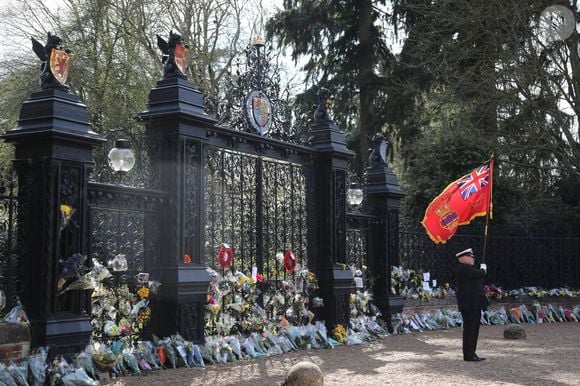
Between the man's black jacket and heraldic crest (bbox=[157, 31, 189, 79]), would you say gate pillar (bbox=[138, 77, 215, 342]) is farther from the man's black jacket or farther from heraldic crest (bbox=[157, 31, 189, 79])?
the man's black jacket

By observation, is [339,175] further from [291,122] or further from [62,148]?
[62,148]

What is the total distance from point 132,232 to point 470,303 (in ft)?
15.3

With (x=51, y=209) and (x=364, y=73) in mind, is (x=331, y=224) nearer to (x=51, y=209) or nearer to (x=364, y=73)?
(x=51, y=209)

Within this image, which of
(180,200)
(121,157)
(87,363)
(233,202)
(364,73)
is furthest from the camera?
(364,73)

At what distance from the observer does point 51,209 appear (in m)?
7.29

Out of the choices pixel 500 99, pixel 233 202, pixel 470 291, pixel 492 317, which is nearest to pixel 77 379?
pixel 233 202

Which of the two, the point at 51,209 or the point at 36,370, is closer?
the point at 36,370

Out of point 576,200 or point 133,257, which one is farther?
point 576,200

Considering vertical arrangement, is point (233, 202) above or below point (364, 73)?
below

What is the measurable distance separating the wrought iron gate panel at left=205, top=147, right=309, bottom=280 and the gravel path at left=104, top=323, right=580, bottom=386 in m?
1.67

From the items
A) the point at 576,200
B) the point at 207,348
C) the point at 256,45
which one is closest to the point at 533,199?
the point at 576,200

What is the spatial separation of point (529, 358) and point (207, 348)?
458cm

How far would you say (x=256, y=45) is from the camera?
11.4 meters

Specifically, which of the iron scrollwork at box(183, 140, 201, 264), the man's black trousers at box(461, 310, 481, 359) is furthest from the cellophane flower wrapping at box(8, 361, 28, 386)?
the man's black trousers at box(461, 310, 481, 359)
